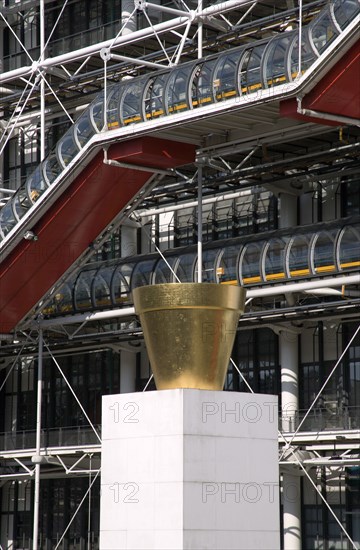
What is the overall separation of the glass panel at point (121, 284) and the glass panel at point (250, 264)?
3674 millimetres

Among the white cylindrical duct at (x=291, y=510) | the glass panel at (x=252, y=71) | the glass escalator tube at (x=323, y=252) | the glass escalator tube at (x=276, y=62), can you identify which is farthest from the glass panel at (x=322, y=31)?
the white cylindrical duct at (x=291, y=510)

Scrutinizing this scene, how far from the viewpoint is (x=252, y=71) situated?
2908 centimetres

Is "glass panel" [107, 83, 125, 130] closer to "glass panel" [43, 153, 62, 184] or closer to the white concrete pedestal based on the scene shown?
"glass panel" [43, 153, 62, 184]

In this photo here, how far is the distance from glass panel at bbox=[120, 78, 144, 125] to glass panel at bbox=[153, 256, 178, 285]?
15.3ft

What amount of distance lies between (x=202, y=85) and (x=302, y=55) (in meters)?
2.59

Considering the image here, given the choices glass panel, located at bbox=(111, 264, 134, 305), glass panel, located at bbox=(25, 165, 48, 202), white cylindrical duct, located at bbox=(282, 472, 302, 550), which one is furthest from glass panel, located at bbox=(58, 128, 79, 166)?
white cylindrical duct, located at bbox=(282, 472, 302, 550)

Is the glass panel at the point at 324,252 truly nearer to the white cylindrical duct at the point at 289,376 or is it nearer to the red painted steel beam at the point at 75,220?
the red painted steel beam at the point at 75,220

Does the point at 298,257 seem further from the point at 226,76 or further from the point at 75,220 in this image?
the point at 75,220

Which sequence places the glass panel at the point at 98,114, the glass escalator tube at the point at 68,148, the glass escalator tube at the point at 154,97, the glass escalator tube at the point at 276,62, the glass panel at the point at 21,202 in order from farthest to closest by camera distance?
1. the glass panel at the point at 21,202
2. the glass escalator tube at the point at 68,148
3. the glass panel at the point at 98,114
4. the glass escalator tube at the point at 154,97
5. the glass escalator tube at the point at 276,62

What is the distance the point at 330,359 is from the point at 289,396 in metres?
1.25

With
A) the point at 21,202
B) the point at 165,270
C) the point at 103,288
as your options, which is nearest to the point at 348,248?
the point at 165,270

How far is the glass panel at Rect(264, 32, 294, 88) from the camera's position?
2845cm

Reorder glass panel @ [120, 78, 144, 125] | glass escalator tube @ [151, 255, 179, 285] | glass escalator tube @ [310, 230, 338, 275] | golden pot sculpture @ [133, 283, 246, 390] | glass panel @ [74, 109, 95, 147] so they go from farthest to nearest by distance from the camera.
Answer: glass escalator tube @ [151, 255, 179, 285], glass panel @ [74, 109, 95, 147], glass escalator tube @ [310, 230, 338, 275], glass panel @ [120, 78, 144, 125], golden pot sculpture @ [133, 283, 246, 390]

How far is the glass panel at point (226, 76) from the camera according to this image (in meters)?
29.3
